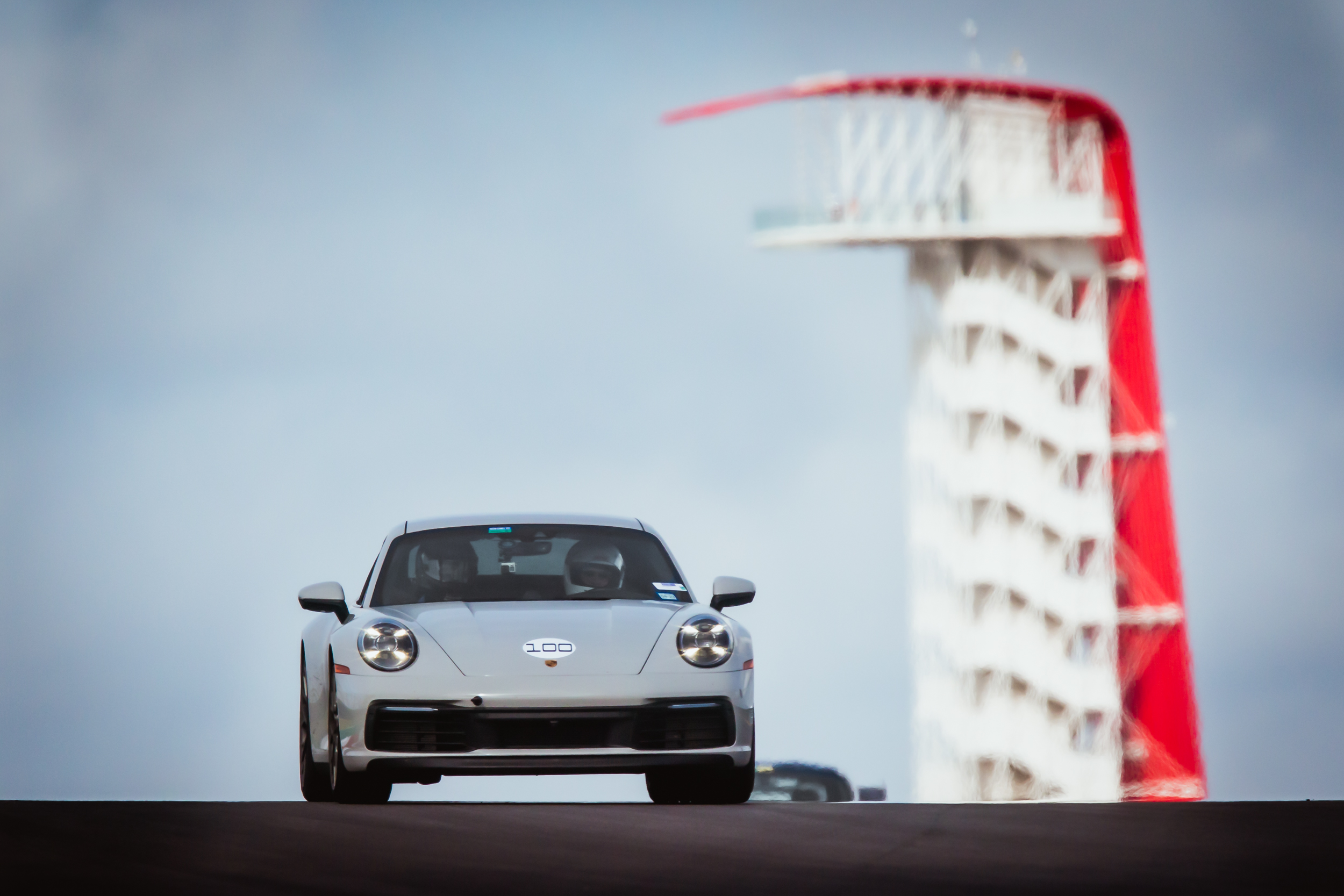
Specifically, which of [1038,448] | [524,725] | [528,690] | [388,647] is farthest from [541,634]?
[1038,448]

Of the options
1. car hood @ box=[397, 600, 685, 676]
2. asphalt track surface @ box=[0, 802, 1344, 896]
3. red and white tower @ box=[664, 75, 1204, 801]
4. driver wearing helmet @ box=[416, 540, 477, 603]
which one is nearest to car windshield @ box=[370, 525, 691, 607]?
driver wearing helmet @ box=[416, 540, 477, 603]

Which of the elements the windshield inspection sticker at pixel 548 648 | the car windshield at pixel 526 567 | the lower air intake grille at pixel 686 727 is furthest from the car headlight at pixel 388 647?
the lower air intake grille at pixel 686 727

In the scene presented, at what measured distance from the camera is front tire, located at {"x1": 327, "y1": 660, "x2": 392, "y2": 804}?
9758 millimetres

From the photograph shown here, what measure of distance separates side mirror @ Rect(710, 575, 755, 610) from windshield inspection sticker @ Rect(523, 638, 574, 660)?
1111 millimetres

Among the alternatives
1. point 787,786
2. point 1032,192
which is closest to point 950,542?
point 1032,192

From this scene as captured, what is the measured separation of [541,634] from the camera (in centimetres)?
976

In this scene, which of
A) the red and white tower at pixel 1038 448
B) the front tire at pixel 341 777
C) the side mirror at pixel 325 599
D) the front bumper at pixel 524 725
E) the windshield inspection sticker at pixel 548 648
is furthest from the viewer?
the red and white tower at pixel 1038 448

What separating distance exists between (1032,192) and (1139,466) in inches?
259

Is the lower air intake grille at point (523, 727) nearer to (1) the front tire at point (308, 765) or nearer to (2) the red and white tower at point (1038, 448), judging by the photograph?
(1) the front tire at point (308, 765)

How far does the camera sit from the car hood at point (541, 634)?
9.61m

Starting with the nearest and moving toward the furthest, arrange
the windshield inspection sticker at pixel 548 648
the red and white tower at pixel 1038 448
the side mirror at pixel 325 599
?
the windshield inspection sticker at pixel 548 648, the side mirror at pixel 325 599, the red and white tower at pixel 1038 448

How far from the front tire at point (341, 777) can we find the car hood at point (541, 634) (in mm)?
527

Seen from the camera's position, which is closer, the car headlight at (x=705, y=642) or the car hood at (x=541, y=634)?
the car hood at (x=541, y=634)

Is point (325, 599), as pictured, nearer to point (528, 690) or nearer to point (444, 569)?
point (444, 569)
